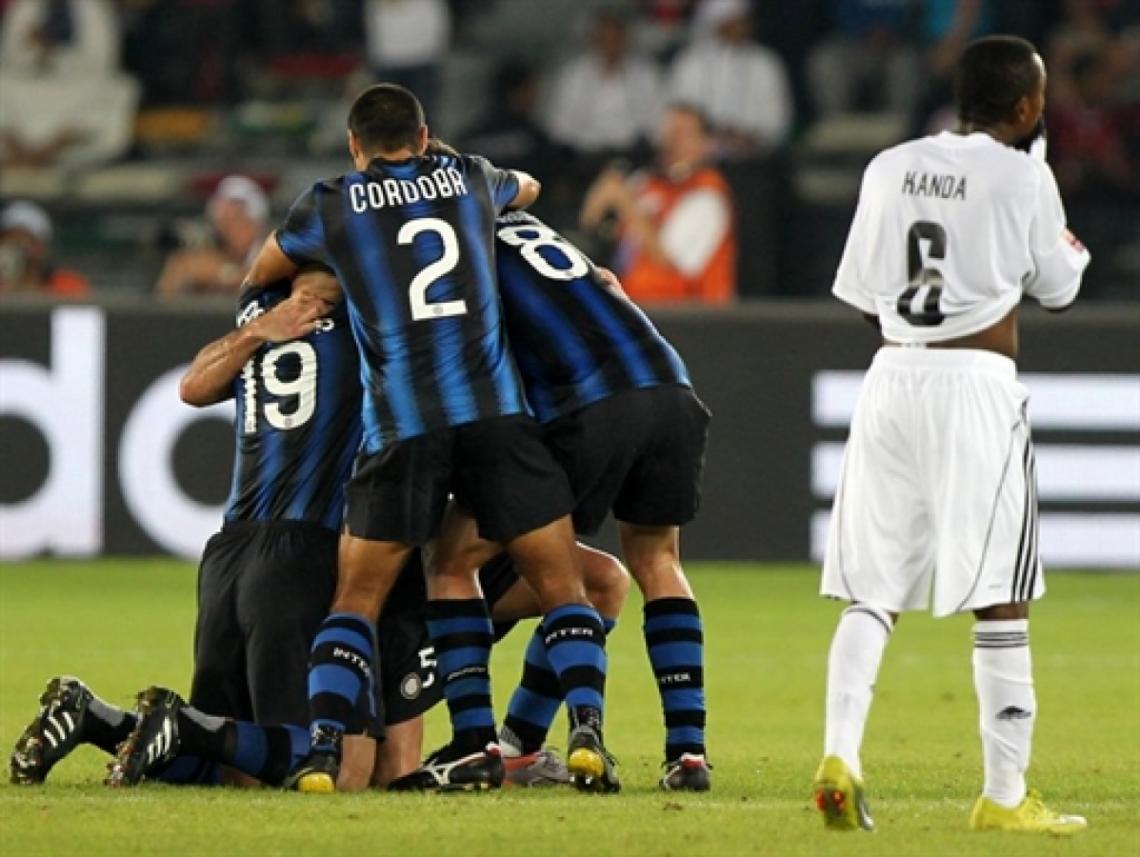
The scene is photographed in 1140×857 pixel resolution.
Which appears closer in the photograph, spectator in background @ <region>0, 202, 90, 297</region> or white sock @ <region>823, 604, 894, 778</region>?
white sock @ <region>823, 604, 894, 778</region>

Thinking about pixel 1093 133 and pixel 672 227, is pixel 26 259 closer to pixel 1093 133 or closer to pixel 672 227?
pixel 672 227

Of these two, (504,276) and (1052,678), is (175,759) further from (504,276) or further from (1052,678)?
(1052,678)

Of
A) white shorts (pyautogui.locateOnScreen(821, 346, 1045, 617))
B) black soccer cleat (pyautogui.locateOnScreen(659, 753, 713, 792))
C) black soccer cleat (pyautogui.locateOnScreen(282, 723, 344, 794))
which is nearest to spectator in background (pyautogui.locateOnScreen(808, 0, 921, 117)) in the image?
black soccer cleat (pyautogui.locateOnScreen(659, 753, 713, 792))

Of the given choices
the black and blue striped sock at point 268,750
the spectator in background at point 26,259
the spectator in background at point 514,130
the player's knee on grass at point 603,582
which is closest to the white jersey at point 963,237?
the player's knee on grass at point 603,582

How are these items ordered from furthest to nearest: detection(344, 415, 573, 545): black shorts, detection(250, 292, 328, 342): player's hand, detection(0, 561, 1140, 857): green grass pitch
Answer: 1. detection(250, 292, 328, 342): player's hand
2. detection(344, 415, 573, 545): black shorts
3. detection(0, 561, 1140, 857): green grass pitch

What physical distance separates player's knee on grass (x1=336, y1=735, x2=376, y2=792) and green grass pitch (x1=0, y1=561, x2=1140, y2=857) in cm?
16

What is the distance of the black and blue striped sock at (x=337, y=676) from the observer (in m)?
7.14

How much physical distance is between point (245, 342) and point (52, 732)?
121 centimetres

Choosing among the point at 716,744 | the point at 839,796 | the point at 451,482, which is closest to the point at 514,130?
the point at 716,744

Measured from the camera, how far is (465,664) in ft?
23.9

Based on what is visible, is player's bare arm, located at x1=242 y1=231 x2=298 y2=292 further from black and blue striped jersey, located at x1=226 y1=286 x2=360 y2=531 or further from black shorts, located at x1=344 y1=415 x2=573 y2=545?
black shorts, located at x1=344 y1=415 x2=573 y2=545

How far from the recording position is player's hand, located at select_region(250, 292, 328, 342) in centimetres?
761

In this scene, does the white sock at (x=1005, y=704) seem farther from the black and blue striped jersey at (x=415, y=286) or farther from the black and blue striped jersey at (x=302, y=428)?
the black and blue striped jersey at (x=302, y=428)

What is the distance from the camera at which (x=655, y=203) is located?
15594 mm
